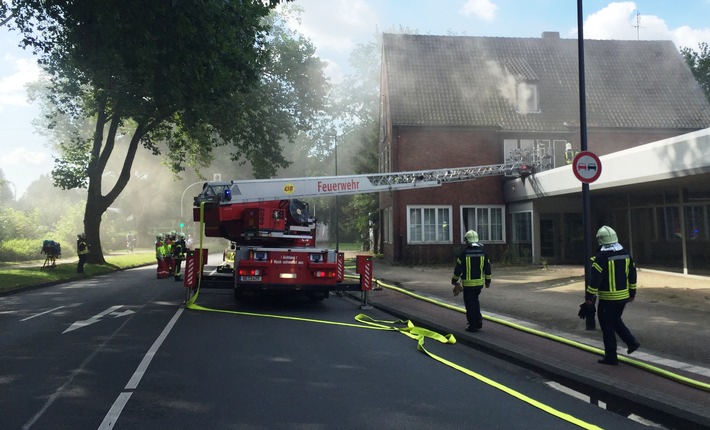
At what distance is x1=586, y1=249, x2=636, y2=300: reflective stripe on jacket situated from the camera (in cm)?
634

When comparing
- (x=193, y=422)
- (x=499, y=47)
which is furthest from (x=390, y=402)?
(x=499, y=47)

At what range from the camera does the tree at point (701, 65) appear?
40.1m

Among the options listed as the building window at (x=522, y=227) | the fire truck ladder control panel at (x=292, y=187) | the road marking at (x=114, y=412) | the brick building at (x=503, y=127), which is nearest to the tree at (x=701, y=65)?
the brick building at (x=503, y=127)

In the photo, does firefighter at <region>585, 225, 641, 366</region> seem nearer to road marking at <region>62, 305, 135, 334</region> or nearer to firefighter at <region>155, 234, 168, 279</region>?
road marking at <region>62, 305, 135, 334</region>

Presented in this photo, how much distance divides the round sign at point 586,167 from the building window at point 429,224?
59.8ft

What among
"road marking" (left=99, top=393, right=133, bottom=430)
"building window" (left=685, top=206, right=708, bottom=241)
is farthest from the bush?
"building window" (left=685, top=206, right=708, bottom=241)

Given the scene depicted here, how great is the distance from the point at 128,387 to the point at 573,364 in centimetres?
493

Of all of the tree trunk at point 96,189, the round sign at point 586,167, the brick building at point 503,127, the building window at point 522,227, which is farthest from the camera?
the tree trunk at point 96,189

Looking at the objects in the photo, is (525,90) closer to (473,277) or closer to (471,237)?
(471,237)

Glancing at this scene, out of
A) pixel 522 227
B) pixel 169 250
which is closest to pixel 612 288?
pixel 169 250

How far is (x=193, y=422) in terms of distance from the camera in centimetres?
458

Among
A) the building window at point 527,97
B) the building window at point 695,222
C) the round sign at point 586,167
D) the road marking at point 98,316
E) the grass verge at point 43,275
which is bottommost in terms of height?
the road marking at point 98,316

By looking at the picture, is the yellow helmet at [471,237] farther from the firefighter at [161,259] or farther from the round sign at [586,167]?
the firefighter at [161,259]

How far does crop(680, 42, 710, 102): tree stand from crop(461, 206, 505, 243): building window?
72.4ft
